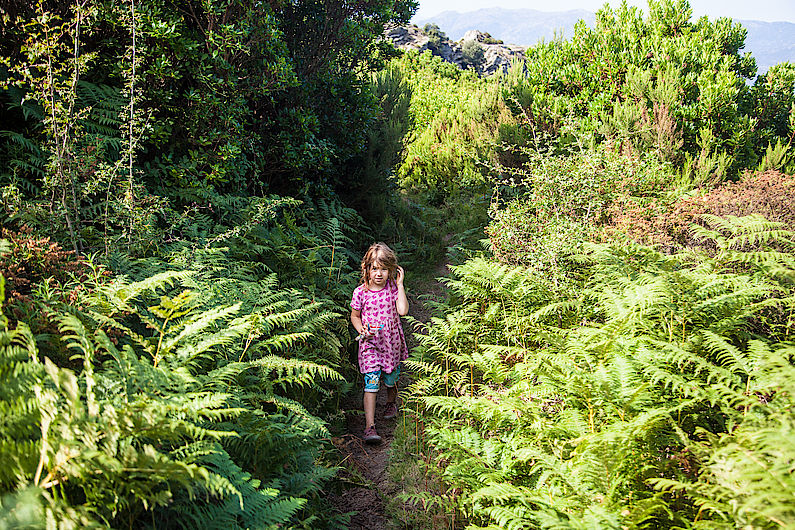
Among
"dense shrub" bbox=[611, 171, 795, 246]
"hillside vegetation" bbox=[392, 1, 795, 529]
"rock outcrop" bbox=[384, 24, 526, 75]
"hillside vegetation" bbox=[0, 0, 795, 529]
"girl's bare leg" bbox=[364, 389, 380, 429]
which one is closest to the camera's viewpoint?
"hillside vegetation" bbox=[0, 0, 795, 529]

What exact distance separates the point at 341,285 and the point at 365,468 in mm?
2365

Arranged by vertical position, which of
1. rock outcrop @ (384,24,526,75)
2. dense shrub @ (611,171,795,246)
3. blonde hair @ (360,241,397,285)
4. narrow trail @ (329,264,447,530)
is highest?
rock outcrop @ (384,24,526,75)

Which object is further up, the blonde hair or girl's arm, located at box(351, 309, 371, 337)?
the blonde hair

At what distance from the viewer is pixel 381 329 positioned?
476 centimetres

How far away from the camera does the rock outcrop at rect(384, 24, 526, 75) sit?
32562 mm

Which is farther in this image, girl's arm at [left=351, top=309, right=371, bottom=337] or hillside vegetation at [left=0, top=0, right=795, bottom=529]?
girl's arm at [left=351, top=309, right=371, bottom=337]

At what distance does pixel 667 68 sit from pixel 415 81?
14.0 metres

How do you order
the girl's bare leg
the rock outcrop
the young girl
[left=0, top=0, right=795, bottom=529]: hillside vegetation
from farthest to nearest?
the rock outcrop
the young girl
the girl's bare leg
[left=0, top=0, right=795, bottom=529]: hillside vegetation

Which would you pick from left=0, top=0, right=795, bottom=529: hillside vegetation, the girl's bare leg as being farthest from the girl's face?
the girl's bare leg

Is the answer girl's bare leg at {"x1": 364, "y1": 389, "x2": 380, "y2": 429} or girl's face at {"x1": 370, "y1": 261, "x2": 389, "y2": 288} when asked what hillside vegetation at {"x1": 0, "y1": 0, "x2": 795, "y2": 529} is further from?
girl's face at {"x1": 370, "y1": 261, "x2": 389, "y2": 288}

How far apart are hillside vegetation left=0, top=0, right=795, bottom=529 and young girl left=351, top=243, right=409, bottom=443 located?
0.35m

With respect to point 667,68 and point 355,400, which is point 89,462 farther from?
point 667,68

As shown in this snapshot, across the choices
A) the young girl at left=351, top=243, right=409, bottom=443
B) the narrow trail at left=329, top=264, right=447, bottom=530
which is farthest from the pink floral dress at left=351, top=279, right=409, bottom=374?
the narrow trail at left=329, top=264, right=447, bottom=530

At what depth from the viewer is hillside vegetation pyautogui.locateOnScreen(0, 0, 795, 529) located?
7.43 feet
